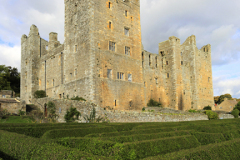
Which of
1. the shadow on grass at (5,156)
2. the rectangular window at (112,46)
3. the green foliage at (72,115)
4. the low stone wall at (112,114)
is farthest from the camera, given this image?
the rectangular window at (112,46)

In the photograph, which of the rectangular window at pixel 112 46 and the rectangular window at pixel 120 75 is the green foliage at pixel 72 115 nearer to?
the rectangular window at pixel 120 75

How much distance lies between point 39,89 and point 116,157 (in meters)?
35.8

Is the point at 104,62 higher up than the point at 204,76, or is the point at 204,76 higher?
the point at 204,76

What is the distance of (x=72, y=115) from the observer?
23000 millimetres

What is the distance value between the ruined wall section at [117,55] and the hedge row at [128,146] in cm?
1770

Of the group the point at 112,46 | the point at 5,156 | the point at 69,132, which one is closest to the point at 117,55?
the point at 112,46

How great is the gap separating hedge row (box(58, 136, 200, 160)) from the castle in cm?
1745

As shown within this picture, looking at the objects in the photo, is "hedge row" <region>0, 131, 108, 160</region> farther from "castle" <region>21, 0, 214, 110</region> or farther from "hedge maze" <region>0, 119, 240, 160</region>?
"castle" <region>21, 0, 214, 110</region>

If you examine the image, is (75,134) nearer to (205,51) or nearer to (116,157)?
(116,157)

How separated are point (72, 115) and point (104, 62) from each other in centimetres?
799

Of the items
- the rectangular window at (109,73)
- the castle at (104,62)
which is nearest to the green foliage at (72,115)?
the castle at (104,62)

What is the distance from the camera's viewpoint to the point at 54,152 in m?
6.17

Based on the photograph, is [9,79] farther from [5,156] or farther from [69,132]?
[5,156]

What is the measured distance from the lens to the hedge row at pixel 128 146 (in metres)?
6.68
